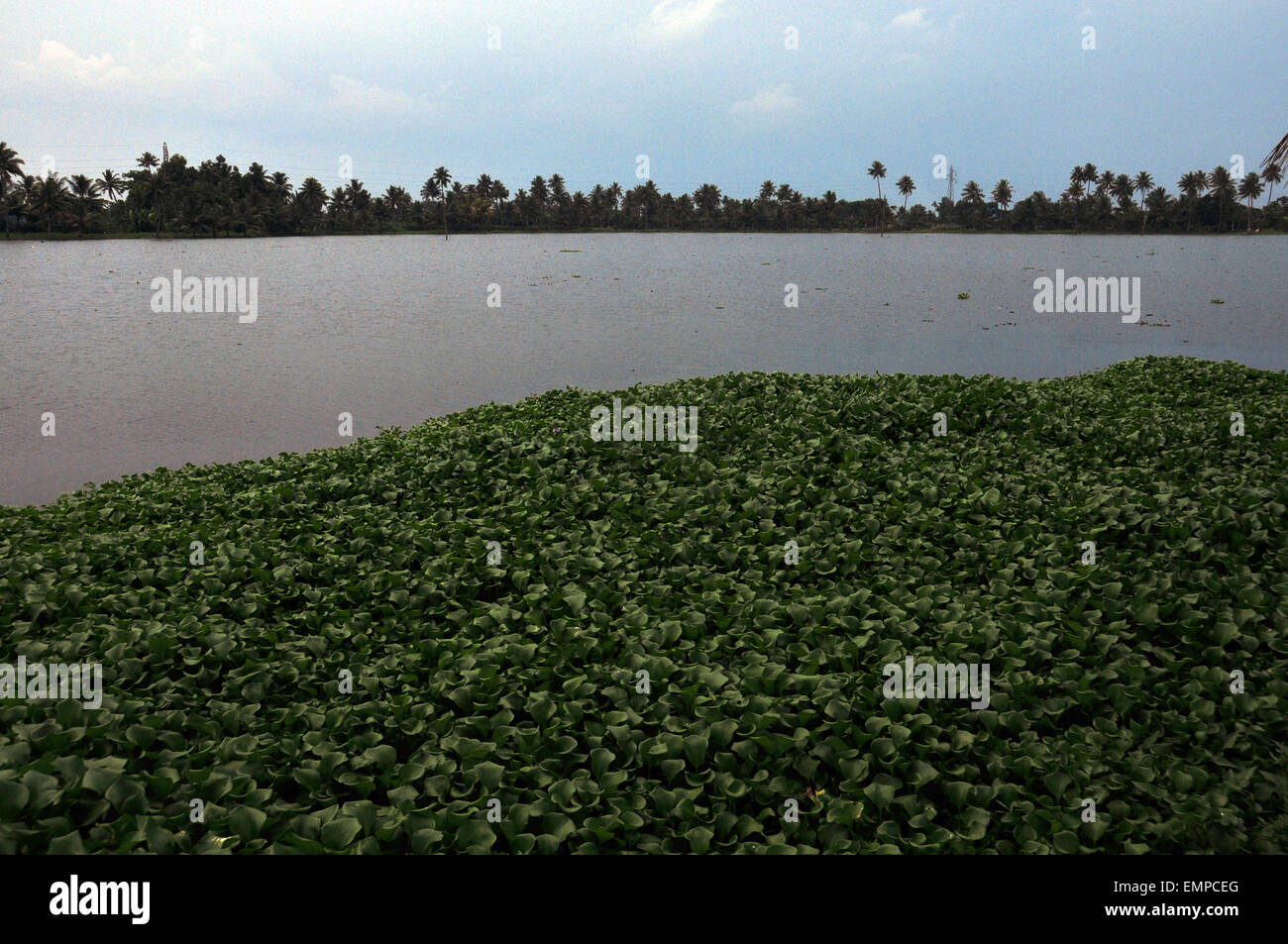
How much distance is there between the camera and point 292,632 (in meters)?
6.09

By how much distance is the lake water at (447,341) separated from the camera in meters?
17.8

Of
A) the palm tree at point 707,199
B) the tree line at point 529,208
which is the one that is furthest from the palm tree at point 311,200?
the palm tree at point 707,199

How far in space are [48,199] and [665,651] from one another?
4837 inches

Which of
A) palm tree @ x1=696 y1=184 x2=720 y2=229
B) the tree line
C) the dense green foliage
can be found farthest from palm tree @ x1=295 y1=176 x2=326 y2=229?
the dense green foliage

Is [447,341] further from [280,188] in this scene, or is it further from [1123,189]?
[1123,189]

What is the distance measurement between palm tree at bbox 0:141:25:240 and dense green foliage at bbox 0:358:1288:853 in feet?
368

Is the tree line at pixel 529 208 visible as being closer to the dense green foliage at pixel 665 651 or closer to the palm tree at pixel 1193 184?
the palm tree at pixel 1193 184

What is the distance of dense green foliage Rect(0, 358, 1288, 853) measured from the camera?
4195mm

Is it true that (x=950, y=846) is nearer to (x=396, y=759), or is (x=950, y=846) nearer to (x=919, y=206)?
(x=396, y=759)

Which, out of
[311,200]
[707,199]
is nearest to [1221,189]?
[707,199]

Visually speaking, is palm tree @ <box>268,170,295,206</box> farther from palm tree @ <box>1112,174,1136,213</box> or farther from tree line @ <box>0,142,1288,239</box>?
palm tree @ <box>1112,174,1136,213</box>
